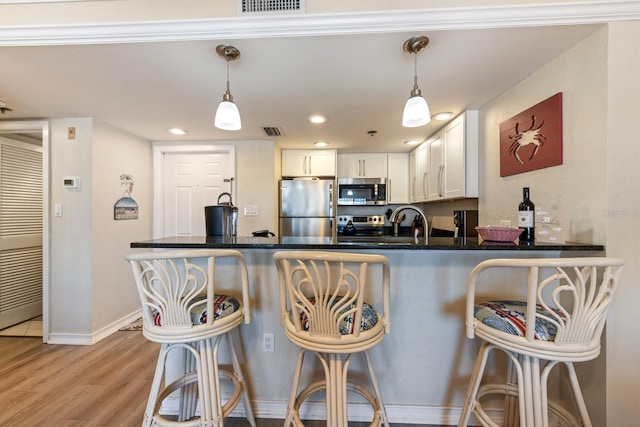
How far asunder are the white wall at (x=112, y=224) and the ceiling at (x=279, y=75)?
0.34 m

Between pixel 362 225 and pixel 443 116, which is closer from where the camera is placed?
pixel 443 116

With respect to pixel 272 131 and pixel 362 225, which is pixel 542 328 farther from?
pixel 362 225

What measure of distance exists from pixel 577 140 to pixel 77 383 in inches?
134

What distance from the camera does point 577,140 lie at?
1320 mm

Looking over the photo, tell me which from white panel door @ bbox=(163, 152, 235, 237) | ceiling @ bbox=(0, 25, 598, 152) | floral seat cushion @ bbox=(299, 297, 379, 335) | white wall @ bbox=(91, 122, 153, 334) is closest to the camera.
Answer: floral seat cushion @ bbox=(299, 297, 379, 335)

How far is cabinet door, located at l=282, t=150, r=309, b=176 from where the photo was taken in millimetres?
3473

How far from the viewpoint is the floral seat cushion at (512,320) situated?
0.95 meters

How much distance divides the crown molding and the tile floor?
2661 mm

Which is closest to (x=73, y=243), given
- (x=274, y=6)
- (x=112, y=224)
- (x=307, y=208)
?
(x=112, y=224)

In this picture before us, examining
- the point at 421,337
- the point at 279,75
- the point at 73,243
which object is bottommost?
the point at 421,337

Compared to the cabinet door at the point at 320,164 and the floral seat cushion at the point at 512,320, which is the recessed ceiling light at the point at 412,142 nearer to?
the cabinet door at the point at 320,164

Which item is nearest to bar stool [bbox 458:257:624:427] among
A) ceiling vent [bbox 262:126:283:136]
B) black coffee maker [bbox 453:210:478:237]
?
black coffee maker [bbox 453:210:478:237]

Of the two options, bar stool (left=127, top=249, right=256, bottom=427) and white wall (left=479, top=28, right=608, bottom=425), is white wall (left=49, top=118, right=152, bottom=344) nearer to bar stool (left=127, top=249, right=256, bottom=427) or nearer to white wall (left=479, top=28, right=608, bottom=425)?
bar stool (left=127, top=249, right=256, bottom=427)

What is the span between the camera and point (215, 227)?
1.77 metres
